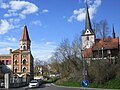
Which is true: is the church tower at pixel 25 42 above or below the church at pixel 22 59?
above

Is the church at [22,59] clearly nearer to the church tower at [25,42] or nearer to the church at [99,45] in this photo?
the church tower at [25,42]

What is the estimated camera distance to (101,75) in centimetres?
4625

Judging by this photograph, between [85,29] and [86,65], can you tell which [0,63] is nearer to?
[85,29]

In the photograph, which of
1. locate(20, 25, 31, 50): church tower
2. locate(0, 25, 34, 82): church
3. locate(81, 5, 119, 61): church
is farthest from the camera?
locate(20, 25, 31, 50): church tower

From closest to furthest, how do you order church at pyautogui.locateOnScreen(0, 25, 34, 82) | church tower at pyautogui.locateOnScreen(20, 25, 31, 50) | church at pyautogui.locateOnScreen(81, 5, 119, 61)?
church at pyautogui.locateOnScreen(81, 5, 119, 61), church at pyautogui.locateOnScreen(0, 25, 34, 82), church tower at pyautogui.locateOnScreen(20, 25, 31, 50)

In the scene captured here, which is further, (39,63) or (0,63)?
(39,63)

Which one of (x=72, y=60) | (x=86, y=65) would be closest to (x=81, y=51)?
(x=72, y=60)

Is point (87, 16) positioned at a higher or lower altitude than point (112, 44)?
higher

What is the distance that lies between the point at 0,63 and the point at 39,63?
28.7 meters

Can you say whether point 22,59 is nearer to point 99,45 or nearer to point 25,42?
point 25,42

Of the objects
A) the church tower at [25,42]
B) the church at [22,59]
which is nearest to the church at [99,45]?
the church at [22,59]

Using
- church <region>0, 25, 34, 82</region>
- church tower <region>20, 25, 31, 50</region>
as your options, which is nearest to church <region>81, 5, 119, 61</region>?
church <region>0, 25, 34, 82</region>

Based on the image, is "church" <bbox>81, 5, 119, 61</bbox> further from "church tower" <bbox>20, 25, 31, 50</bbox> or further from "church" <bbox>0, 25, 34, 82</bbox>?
"church tower" <bbox>20, 25, 31, 50</bbox>

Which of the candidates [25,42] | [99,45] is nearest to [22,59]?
[25,42]
